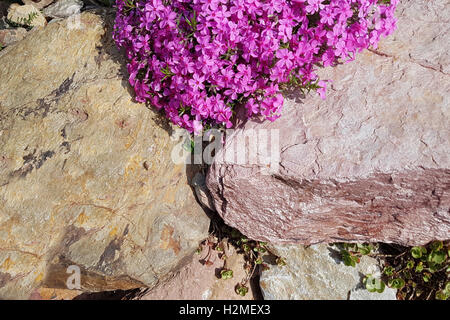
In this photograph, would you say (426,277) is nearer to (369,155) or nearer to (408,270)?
(408,270)

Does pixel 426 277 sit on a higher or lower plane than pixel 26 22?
lower

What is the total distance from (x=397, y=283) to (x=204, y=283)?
2.26m

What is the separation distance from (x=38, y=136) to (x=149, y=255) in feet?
5.50

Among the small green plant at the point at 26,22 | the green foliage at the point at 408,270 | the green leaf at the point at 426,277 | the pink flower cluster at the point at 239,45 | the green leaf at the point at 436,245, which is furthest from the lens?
the small green plant at the point at 26,22

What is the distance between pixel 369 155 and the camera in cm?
352

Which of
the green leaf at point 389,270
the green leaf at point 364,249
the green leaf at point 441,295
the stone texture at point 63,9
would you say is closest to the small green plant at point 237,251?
the green leaf at point 364,249

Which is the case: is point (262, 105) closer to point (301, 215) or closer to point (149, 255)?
point (301, 215)

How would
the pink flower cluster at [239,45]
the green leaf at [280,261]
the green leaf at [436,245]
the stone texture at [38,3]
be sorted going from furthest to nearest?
the stone texture at [38,3], the green leaf at [280,261], the green leaf at [436,245], the pink flower cluster at [239,45]

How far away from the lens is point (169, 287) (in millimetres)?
4930

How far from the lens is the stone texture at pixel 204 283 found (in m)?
4.89

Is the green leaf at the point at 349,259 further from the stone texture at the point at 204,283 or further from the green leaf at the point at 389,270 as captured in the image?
the stone texture at the point at 204,283

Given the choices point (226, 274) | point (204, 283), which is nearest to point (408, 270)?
point (226, 274)

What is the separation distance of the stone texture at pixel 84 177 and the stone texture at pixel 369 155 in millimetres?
696

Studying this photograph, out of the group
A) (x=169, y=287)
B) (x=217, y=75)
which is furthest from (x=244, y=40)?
(x=169, y=287)
